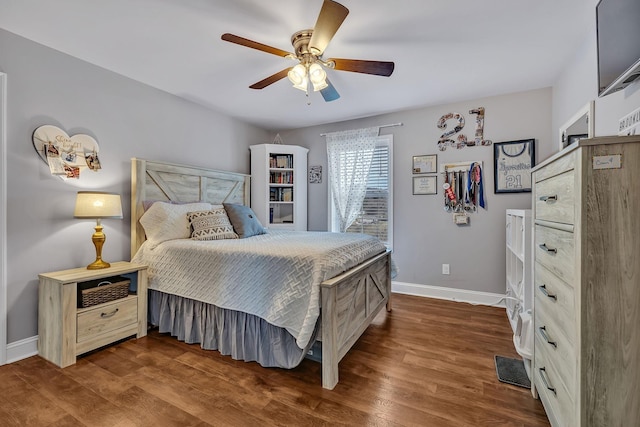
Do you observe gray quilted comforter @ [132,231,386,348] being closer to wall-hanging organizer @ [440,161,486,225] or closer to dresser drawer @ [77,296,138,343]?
dresser drawer @ [77,296,138,343]

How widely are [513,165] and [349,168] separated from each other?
2020 mm

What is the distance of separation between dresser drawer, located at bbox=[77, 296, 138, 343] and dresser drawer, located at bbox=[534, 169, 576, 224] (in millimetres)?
3074

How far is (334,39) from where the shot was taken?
2203mm

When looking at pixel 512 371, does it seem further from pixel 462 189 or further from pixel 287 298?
pixel 462 189

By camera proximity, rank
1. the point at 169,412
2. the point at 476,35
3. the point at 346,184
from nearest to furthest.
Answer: the point at 169,412, the point at 476,35, the point at 346,184

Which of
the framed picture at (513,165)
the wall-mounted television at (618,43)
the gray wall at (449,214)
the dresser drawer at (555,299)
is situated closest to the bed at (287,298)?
the gray wall at (449,214)

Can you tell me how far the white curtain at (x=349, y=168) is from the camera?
4016 millimetres

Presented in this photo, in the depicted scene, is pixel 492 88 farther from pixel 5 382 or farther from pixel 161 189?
pixel 5 382

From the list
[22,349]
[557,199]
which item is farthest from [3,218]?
[557,199]

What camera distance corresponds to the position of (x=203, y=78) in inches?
112

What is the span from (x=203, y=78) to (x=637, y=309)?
11.2 ft

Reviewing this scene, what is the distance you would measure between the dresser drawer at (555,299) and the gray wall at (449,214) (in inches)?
73.3

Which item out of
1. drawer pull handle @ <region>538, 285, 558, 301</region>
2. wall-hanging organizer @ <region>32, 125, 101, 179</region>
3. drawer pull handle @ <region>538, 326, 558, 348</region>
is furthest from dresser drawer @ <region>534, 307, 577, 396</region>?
wall-hanging organizer @ <region>32, 125, 101, 179</region>

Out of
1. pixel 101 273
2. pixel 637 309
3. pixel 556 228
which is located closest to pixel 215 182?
pixel 101 273
